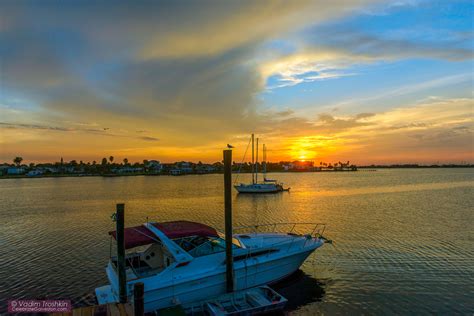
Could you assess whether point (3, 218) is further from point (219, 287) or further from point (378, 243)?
point (378, 243)

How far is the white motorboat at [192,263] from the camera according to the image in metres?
12.4

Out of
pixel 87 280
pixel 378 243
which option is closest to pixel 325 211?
pixel 378 243

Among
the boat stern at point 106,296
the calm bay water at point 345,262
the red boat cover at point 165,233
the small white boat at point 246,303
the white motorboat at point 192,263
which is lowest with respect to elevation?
the calm bay water at point 345,262

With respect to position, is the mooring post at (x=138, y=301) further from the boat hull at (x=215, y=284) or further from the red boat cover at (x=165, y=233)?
the red boat cover at (x=165, y=233)

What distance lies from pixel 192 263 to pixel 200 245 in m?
0.93

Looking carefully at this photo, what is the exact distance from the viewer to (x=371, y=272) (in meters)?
18.0

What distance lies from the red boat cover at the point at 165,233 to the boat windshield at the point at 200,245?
218mm

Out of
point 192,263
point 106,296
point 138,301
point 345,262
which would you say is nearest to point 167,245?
point 192,263

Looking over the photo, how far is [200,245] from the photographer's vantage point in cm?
1373

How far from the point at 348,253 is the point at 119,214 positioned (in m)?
16.0

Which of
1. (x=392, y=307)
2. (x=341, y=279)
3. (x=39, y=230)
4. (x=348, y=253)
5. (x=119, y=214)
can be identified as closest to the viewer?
(x=119, y=214)

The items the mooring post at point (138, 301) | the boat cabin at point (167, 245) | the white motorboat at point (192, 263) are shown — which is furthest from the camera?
the boat cabin at point (167, 245)

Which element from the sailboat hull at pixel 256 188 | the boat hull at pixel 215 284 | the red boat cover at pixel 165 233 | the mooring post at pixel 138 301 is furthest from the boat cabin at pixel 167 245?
the sailboat hull at pixel 256 188

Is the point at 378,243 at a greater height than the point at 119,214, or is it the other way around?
the point at 119,214
